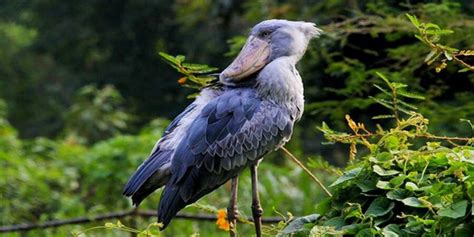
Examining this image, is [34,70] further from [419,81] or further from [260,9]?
[419,81]

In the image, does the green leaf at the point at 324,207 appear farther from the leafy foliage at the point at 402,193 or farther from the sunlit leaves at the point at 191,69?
the sunlit leaves at the point at 191,69

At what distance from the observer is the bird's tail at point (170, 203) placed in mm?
3258

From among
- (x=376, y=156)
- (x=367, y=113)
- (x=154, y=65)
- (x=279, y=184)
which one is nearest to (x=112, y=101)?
(x=154, y=65)

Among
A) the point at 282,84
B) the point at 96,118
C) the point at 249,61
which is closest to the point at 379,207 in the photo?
the point at 282,84

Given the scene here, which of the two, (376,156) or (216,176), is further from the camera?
(216,176)

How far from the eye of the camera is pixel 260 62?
3.43 metres

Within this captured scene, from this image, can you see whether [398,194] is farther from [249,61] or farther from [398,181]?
[249,61]

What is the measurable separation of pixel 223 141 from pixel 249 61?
258 mm

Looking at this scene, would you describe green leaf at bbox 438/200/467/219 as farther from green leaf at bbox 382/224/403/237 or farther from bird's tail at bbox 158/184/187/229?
bird's tail at bbox 158/184/187/229

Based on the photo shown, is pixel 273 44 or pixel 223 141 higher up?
pixel 273 44

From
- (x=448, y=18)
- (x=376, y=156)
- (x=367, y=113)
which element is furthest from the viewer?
(x=367, y=113)

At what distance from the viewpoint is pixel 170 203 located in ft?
10.7

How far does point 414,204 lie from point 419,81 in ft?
7.07

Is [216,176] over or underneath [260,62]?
underneath
